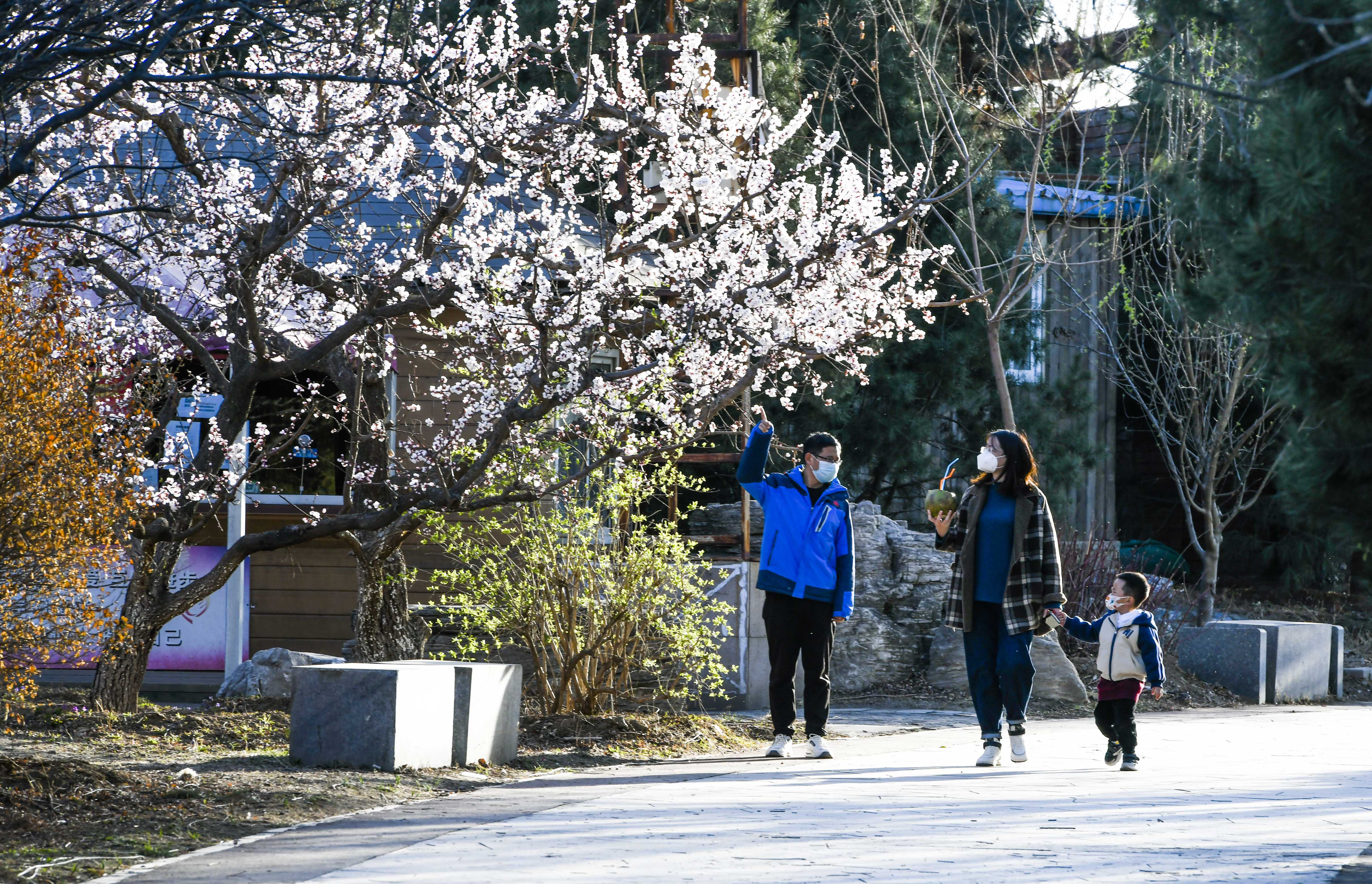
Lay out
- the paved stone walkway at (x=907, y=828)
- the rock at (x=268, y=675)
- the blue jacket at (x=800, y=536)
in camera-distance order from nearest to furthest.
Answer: the paved stone walkway at (x=907, y=828), the blue jacket at (x=800, y=536), the rock at (x=268, y=675)

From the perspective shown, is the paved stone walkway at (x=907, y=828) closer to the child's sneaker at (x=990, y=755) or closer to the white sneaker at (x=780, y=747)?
the child's sneaker at (x=990, y=755)

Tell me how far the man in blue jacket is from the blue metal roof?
237 inches

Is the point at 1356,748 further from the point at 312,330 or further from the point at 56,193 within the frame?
the point at 56,193

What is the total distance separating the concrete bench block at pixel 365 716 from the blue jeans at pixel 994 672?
10.1 feet

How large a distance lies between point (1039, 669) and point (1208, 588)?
4.43 metres

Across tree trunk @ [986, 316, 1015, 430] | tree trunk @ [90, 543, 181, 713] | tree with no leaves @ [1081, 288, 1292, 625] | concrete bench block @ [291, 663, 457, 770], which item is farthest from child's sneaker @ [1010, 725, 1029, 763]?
tree with no leaves @ [1081, 288, 1292, 625]

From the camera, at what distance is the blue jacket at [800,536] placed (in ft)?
26.7

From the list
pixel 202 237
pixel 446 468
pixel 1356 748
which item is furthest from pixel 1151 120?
pixel 202 237

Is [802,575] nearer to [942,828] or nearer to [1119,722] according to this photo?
[1119,722]

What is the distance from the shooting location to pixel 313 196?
8.73 m

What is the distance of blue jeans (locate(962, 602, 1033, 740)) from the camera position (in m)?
7.92

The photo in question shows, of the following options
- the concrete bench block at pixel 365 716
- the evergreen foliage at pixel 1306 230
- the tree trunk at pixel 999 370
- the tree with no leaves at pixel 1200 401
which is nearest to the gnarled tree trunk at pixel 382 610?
the concrete bench block at pixel 365 716

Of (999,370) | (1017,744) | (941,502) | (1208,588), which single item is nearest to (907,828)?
(1017,744)

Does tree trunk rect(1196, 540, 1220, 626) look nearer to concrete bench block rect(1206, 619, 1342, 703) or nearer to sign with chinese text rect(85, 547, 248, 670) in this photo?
concrete bench block rect(1206, 619, 1342, 703)
